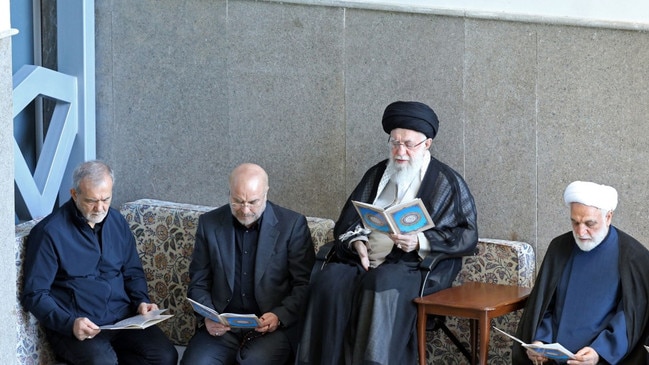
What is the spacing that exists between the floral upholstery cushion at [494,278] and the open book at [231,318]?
1149mm

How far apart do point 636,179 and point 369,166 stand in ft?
4.94

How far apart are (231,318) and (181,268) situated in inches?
48.4

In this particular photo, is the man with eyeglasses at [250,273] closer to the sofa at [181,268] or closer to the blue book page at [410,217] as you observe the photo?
the sofa at [181,268]

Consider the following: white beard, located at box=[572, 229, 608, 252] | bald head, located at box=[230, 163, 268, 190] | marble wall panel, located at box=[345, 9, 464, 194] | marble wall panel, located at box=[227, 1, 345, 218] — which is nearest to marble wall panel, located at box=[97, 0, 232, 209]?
marble wall panel, located at box=[227, 1, 345, 218]

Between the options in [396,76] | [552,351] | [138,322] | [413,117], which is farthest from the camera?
[396,76]

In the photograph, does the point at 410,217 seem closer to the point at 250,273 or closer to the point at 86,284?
the point at 250,273

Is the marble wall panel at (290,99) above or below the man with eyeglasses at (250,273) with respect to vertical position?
above

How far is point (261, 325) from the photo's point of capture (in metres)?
5.57

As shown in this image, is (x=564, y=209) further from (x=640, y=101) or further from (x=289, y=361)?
(x=289, y=361)

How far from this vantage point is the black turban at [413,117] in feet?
19.0

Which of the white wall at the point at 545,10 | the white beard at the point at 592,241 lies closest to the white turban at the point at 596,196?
the white beard at the point at 592,241

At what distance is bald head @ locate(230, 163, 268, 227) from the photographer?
223 inches

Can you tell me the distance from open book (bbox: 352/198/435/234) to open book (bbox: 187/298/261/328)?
2.38ft

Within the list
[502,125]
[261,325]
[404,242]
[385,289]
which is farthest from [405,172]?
[261,325]
